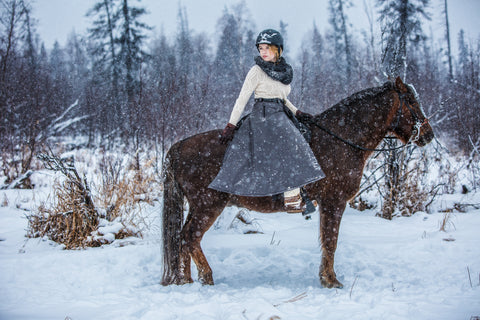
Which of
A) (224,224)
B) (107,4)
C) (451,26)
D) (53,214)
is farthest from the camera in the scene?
(451,26)

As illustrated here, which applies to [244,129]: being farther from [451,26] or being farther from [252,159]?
[451,26]

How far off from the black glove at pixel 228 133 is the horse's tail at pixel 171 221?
22.2 inches

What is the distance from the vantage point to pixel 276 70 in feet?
10.1

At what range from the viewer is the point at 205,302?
8.24ft

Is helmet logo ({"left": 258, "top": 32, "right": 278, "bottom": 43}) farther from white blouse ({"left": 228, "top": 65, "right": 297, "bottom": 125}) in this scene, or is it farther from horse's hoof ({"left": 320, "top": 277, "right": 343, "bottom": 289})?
horse's hoof ({"left": 320, "top": 277, "right": 343, "bottom": 289})

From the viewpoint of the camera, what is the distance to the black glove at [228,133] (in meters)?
2.97

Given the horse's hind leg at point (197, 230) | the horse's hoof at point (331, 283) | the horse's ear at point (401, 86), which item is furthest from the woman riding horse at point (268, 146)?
Answer: the horse's ear at point (401, 86)

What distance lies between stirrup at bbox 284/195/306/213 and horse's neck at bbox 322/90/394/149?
0.87m

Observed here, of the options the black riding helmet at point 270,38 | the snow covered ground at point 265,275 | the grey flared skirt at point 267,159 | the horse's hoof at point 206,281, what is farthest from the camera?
the horse's hoof at point 206,281

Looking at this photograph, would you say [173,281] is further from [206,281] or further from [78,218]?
[78,218]

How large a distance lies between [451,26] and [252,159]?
1272 inches

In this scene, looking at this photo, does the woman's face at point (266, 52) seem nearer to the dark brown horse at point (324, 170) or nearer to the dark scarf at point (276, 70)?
the dark scarf at point (276, 70)

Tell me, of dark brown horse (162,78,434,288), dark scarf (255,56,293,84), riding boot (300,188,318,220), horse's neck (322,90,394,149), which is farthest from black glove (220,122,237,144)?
horse's neck (322,90,394,149)

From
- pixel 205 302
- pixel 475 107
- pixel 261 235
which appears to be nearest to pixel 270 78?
pixel 205 302
